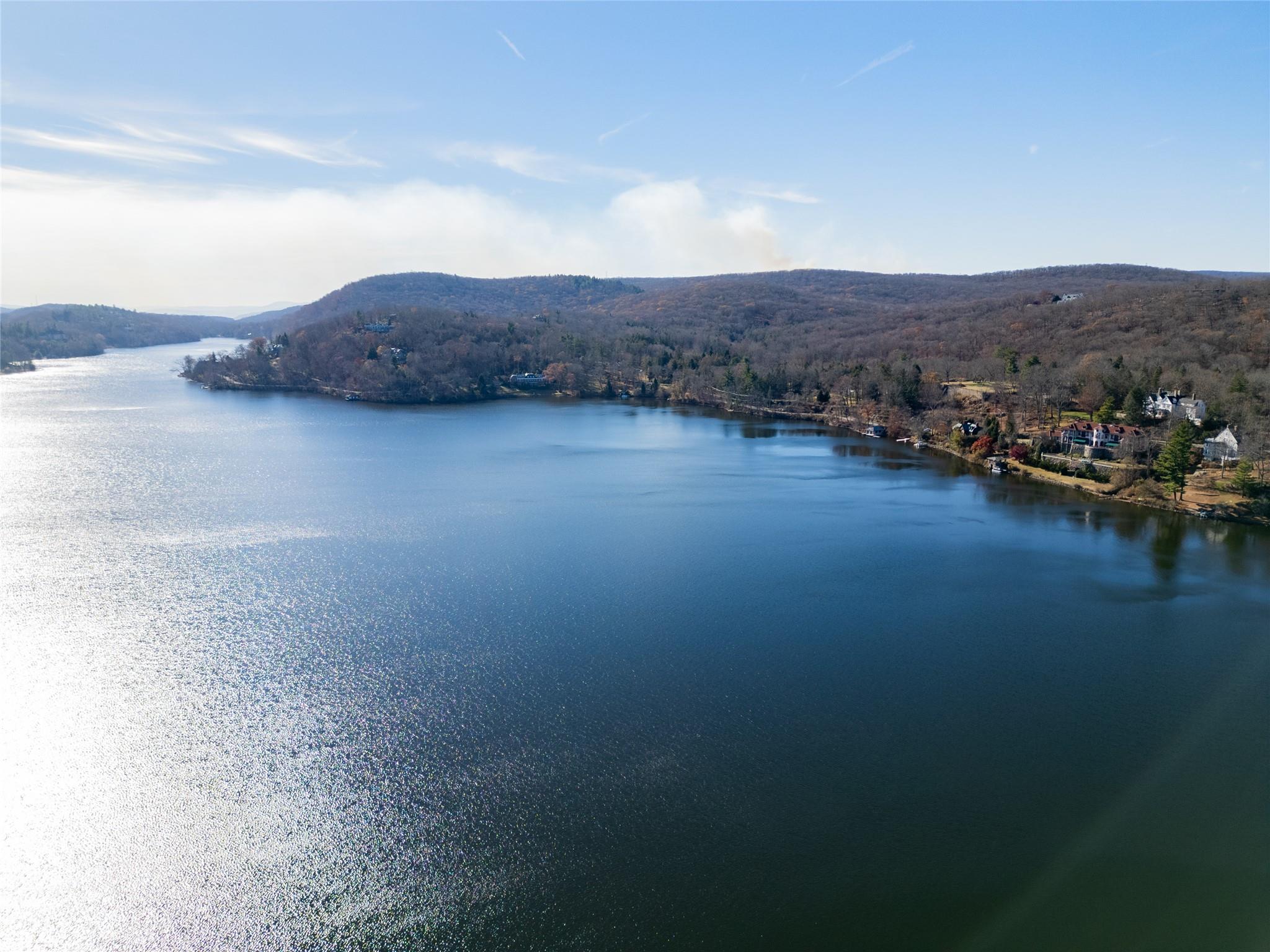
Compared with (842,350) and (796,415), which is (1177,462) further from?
(842,350)

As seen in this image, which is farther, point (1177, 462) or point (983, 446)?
point (983, 446)

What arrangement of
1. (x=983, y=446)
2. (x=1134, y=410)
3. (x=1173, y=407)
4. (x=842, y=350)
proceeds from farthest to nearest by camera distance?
(x=842, y=350) → (x=983, y=446) → (x=1173, y=407) → (x=1134, y=410)

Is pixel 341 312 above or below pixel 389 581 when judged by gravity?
above

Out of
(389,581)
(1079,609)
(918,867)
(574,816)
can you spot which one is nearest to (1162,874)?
(918,867)

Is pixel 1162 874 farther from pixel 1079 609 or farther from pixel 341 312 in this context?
pixel 341 312

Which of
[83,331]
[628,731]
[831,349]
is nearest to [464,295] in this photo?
[83,331]

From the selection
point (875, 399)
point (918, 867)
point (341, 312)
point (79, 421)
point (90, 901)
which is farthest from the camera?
point (341, 312)

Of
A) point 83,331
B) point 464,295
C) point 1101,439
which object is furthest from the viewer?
point 464,295
